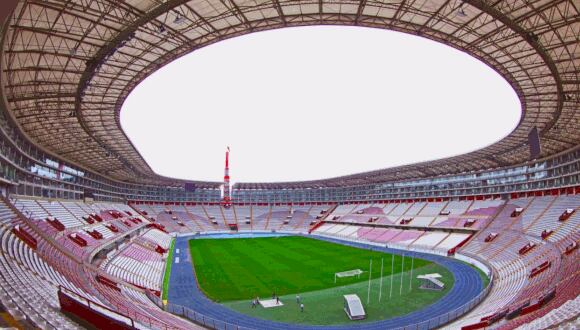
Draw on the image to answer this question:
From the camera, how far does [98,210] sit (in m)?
45.3

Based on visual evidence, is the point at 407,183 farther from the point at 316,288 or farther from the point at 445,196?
the point at 316,288

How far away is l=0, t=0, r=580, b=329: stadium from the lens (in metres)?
15.4

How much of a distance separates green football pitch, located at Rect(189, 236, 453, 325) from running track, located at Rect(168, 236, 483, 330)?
2.18ft

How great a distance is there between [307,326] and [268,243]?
35.9 metres

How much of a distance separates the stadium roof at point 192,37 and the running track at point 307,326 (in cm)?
1415

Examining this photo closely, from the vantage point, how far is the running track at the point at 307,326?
20.3 meters

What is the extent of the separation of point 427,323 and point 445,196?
4167cm

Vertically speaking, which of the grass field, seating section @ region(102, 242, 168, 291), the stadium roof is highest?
the stadium roof

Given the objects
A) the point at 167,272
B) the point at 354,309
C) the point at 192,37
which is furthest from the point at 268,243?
the point at 192,37

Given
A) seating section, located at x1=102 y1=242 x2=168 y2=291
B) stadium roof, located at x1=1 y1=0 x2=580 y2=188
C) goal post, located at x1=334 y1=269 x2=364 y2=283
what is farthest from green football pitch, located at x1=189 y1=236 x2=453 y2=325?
stadium roof, located at x1=1 y1=0 x2=580 y2=188

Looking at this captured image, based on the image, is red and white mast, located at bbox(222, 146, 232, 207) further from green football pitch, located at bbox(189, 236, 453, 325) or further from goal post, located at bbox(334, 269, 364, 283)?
goal post, located at bbox(334, 269, 364, 283)

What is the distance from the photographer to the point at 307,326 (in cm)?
2016

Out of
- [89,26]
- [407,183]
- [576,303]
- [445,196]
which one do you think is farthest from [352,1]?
[407,183]

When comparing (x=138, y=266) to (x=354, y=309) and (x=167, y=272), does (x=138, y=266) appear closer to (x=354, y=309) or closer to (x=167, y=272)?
(x=167, y=272)
